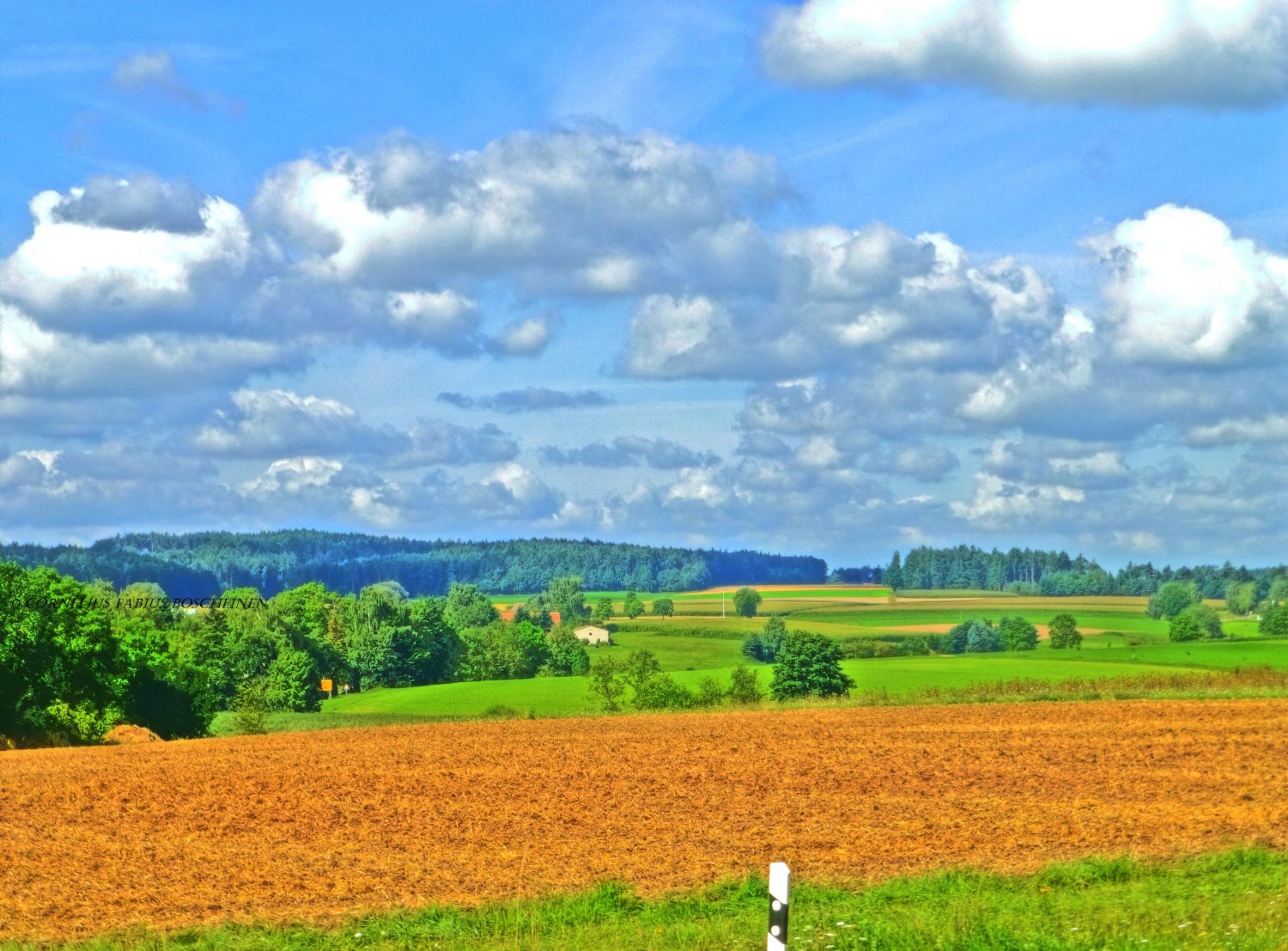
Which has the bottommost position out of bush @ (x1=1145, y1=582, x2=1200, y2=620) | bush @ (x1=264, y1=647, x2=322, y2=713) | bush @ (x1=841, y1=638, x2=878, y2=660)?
bush @ (x1=264, y1=647, x2=322, y2=713)

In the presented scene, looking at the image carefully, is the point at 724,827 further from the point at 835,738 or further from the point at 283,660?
the point at 283,660

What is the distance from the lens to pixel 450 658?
12700 centimetres

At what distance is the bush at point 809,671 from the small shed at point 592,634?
74.0 m

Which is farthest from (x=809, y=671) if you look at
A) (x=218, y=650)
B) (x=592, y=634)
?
(x=592, y=634)

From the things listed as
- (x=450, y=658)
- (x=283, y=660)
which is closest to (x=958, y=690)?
(x=283, y=660)

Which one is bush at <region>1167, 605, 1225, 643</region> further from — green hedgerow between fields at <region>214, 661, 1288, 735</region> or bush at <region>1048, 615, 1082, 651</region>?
green hedgerow between fields at <region>214, 661, 1288, 735</region>

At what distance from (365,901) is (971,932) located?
8979 millimetres

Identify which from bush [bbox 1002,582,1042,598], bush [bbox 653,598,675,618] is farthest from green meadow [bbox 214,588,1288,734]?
bush [bbox 653,598,675,618]

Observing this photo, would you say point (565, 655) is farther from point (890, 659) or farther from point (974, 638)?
point (974, 638)

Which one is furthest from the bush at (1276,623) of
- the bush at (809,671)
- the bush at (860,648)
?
the bush at (809,671)

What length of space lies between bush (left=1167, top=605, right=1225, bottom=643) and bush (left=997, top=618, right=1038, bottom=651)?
35.3ft

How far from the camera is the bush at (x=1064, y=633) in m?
115

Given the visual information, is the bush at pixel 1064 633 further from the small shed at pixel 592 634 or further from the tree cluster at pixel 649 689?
the small shed at pixel 592 634

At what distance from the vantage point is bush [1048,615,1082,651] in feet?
376
